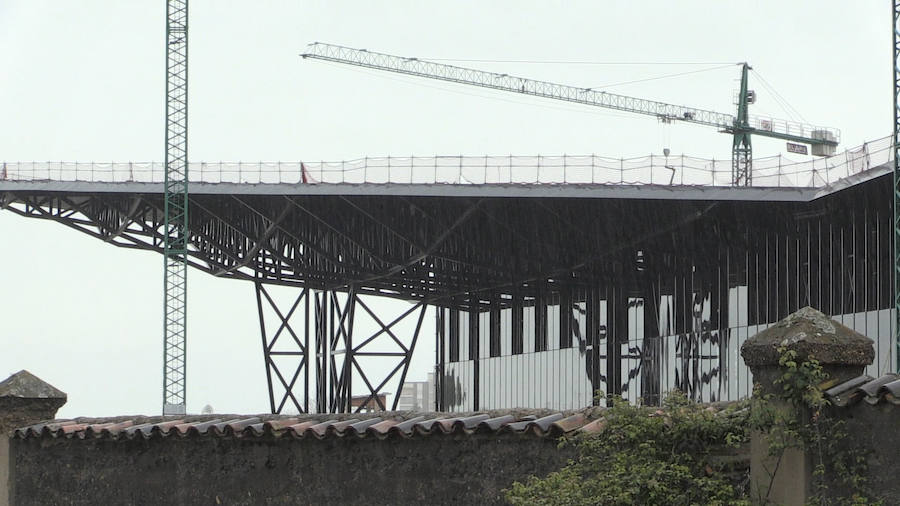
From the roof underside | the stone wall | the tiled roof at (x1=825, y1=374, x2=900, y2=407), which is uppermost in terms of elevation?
the roof underside

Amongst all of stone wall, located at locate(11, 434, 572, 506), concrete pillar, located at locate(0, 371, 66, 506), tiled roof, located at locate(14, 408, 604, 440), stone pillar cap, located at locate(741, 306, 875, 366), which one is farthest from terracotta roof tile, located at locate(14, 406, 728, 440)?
stone pillar cap, located at locate(741, 306, 875, 366)

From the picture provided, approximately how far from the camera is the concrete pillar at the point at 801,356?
1098 centimetres

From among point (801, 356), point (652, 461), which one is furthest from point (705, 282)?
point (801, 356)

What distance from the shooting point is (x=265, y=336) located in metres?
72.9

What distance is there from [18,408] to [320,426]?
491cm

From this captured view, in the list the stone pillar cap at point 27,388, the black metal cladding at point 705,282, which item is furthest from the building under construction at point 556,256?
the stone pillar cap at point 27,388

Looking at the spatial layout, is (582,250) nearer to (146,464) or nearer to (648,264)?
(648,264)

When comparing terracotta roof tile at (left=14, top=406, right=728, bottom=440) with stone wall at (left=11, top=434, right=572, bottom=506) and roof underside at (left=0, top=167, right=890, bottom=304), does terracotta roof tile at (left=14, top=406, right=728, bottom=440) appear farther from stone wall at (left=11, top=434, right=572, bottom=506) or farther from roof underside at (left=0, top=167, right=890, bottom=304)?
roof underside at (left=0, top=167, right=890, bottom=304)

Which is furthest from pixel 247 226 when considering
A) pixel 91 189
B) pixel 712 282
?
pixel 712 282

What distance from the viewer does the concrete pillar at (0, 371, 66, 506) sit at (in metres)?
18.2

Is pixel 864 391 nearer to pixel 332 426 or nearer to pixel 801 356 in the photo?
pixel 801 356

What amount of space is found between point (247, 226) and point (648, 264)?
16972mm

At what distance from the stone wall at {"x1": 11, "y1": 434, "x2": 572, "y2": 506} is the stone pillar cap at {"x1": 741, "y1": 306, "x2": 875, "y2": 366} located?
9.02ft

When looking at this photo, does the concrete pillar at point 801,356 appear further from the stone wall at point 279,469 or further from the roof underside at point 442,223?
the roof underside at point 442,223
